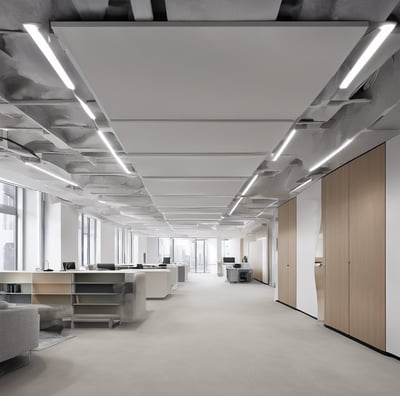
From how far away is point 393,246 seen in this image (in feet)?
21.0

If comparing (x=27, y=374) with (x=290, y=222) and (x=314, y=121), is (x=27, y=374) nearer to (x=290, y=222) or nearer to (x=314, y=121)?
(x=314, y=121)

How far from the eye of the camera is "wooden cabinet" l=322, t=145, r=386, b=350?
6793mm

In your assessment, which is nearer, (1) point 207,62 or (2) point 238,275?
(1) point 207,62

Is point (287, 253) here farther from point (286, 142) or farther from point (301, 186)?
point (286, 142)

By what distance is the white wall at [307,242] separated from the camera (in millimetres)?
10383

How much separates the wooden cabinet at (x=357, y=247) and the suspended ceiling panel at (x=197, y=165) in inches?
68.8

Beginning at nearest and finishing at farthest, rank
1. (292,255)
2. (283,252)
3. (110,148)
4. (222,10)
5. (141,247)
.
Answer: (222,10)
(110,148)
(292,255)
(283,252)
(141,247)

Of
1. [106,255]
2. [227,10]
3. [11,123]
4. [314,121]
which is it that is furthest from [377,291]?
[106,255]

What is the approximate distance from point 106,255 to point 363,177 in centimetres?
Answer: 1637

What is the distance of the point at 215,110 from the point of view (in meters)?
4.73

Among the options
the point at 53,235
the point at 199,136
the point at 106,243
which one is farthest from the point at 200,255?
the point at 199,136

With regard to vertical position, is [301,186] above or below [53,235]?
above

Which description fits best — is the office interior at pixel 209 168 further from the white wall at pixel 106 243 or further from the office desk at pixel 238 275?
the office desk at pixel 238 275

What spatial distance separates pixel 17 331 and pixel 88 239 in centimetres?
1484
